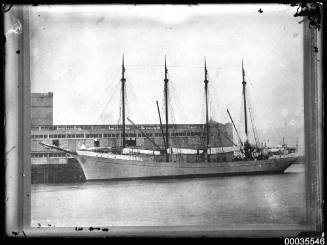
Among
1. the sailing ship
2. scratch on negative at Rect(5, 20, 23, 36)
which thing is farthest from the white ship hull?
scratch on negative at Rect(5, 20, 23, 36)

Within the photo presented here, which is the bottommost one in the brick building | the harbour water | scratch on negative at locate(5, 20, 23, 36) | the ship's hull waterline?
the harbour water

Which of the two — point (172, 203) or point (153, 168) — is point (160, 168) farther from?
point (172, 203)

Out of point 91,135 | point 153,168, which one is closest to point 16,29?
point 91,135

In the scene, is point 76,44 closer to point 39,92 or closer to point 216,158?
point 39,92

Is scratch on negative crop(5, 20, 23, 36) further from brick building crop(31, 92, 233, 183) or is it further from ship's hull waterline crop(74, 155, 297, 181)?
ship's hull waterline crop(74, 155, 297, 181)

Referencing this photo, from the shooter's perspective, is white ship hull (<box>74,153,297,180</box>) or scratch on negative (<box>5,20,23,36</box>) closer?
scratch on negative (<box>5,20,23,36</box>)

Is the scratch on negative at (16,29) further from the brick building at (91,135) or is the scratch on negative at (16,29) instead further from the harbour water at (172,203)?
the harbour water at (172,203)

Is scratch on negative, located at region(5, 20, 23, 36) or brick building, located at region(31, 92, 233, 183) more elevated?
scratch on negative, located at region(5, 20, 23, 36)

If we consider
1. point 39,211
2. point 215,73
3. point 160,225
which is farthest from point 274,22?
point 39,211
